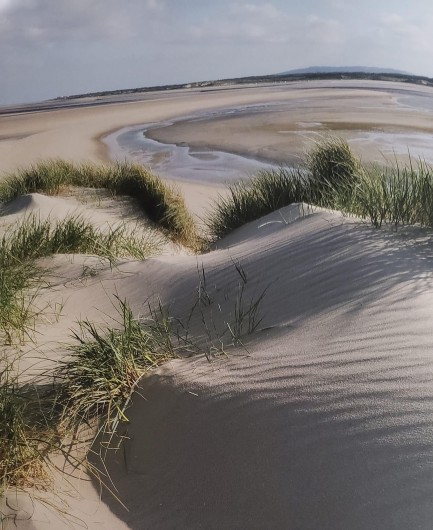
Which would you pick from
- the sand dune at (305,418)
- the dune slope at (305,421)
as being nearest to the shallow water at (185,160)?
the sand dune at (305,418)

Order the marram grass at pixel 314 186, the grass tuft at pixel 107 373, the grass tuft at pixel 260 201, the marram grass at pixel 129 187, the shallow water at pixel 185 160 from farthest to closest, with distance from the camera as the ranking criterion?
the shallow water at pixel 185 160, the marram grass at pixel 129 187, the grass tuft at pixel 260 201, the marram grass at pixel 314 186, the grass tuft at pixel 107 373

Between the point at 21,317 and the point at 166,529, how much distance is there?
193cm

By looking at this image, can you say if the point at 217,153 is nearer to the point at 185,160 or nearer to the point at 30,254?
the point at 185,160

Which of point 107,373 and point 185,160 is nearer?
point 107,373

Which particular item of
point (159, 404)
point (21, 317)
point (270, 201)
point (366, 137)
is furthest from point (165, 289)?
point (366, 137)

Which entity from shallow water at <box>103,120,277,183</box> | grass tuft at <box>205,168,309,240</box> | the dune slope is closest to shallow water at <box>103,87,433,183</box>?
shallow water at <box>103,120,277,183</box>

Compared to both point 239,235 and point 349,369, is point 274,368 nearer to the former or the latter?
point 349,369

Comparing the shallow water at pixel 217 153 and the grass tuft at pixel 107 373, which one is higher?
the shallow water at pixel 217 153

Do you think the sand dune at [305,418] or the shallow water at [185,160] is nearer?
the sand dune at [305,418]

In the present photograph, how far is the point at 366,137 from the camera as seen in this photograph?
15.3m

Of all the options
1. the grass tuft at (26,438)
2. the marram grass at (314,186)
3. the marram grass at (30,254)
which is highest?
the marram grass at (314,186)

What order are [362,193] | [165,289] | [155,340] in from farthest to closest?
1. [362,193]
2. [165,289]
3. [155,340]

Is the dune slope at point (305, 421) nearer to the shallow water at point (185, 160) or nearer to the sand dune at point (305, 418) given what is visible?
the sand dune at point (305, 418)

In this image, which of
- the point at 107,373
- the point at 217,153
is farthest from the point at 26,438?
the point at 217,153
